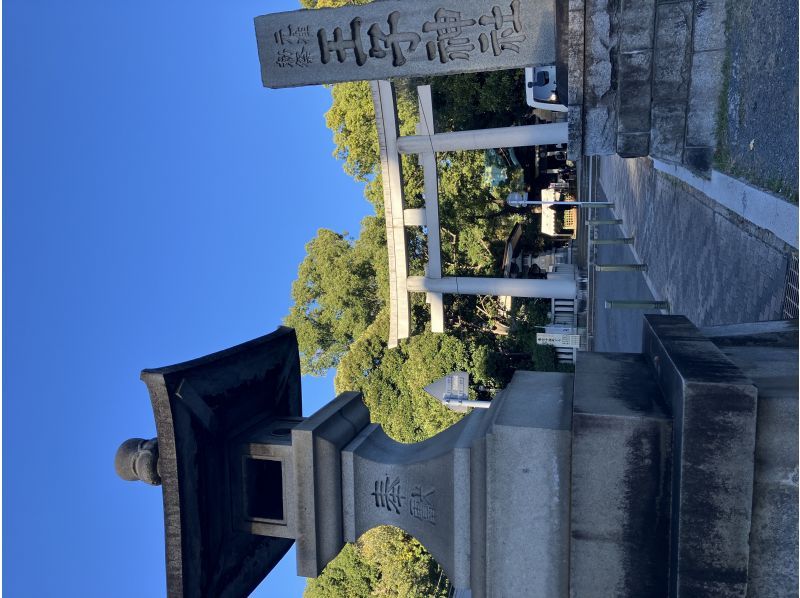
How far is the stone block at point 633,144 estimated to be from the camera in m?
5.99

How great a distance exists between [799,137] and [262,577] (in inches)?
204

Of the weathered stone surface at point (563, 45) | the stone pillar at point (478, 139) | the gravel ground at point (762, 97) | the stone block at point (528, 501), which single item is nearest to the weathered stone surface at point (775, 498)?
the stone block at point (528, 501)

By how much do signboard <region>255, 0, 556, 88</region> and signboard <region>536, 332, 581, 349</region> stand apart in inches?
490

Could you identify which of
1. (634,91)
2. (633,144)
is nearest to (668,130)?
(633,144)

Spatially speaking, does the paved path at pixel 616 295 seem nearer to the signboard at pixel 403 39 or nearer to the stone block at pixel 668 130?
the stone block at pixel 668 130

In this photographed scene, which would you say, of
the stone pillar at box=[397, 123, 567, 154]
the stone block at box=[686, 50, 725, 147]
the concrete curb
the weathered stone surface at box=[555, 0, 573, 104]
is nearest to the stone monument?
the concrete curb

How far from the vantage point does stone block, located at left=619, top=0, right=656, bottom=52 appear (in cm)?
549

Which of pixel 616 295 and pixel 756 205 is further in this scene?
pixel 616 295

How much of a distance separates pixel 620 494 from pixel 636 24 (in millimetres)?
4446

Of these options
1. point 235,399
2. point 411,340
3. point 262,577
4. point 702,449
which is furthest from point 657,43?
point 411,340

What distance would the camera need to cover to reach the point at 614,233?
49.0 ft

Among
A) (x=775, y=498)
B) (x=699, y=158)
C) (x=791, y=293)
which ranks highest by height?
(x=699, y=158)

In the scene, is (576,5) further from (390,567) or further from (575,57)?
(390,567)

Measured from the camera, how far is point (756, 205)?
4.77 meters
